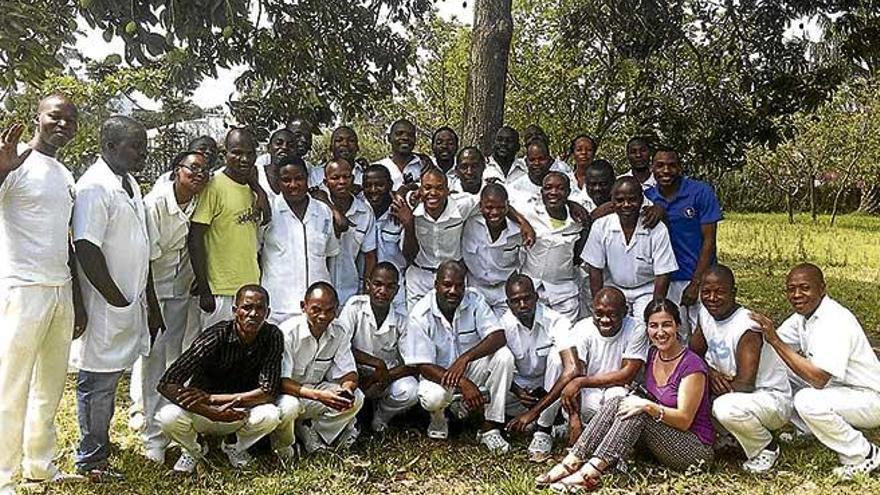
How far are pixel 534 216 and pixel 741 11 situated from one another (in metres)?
5.32

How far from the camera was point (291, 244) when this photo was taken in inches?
199

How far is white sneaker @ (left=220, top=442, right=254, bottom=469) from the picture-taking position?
4586mm

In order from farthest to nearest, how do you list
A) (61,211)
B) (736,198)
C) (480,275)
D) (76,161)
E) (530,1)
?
1. (736,198)
2. (530,1)
3. (76,161)
4. (480,275)
5. (61,211)

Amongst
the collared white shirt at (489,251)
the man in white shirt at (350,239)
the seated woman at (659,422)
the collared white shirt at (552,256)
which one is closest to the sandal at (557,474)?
the seated woman at (659,422)

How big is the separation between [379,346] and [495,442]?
0.86 meters

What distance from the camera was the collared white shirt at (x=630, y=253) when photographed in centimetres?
530

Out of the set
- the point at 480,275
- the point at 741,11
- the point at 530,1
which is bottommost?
the point at 480,275

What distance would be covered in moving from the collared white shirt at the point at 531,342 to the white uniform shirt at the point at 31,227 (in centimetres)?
251

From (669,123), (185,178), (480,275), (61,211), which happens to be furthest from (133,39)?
(669,123)

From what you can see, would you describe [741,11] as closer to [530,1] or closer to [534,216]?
[534,216]

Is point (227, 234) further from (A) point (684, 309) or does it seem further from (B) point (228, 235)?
(A) point (684, 309)

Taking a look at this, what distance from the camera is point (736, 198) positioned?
32.0 m

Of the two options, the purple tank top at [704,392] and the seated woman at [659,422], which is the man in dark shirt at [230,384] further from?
the purple tank top at [704,392]

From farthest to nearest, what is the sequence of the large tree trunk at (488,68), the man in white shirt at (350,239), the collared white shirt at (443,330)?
1. the large tree trunk at (488,68)
2. the man in white shirt at (350,239)
3. the collared white shirt at (443,330)
